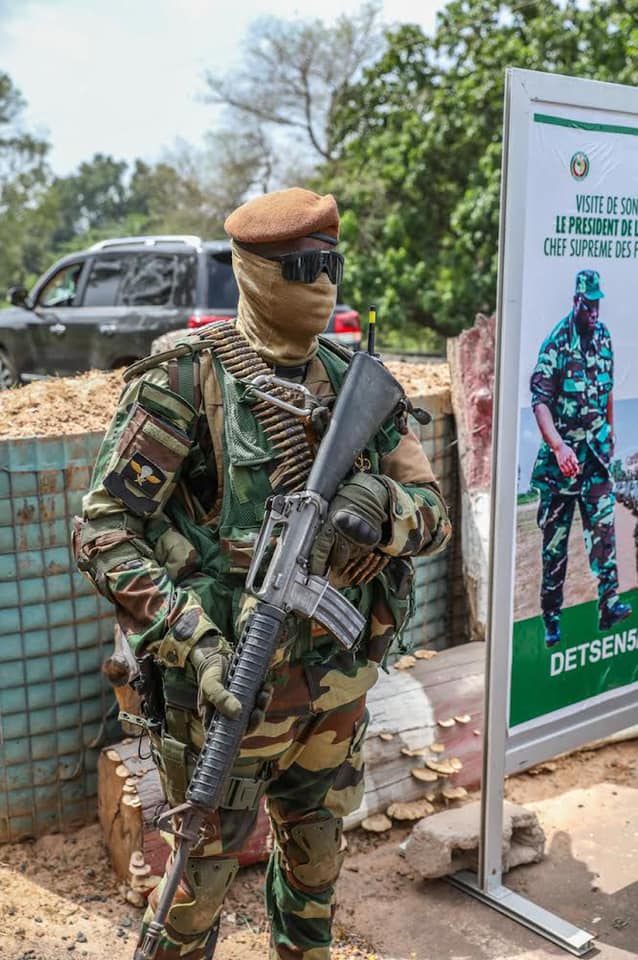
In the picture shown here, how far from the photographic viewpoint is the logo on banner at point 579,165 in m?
3.10

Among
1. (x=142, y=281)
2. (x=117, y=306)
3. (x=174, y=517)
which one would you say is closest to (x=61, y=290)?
(x=117, y=306)

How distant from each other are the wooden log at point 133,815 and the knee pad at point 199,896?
0.69 metres

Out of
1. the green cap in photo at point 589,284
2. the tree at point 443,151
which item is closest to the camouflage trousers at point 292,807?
the green cap in photo at point 589,284

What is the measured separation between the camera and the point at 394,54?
19031 mm

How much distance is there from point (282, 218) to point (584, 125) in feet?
4.20

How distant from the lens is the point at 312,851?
2.57 m

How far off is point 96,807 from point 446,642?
6.26 feet

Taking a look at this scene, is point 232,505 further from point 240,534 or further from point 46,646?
point 46,646

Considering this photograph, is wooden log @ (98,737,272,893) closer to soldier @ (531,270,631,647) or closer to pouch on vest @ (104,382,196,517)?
pouch on vest @ (104,382,196,517)

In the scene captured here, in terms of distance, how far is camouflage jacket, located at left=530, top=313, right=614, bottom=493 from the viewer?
317 centimetres

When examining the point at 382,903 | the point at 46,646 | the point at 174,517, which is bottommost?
the point at 382,903

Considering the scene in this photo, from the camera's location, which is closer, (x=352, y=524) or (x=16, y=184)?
(x=352, y=524)

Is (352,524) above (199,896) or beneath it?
above

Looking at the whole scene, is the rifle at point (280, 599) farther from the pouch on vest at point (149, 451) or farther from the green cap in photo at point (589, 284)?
the green cap in photo at point (589, 284)
